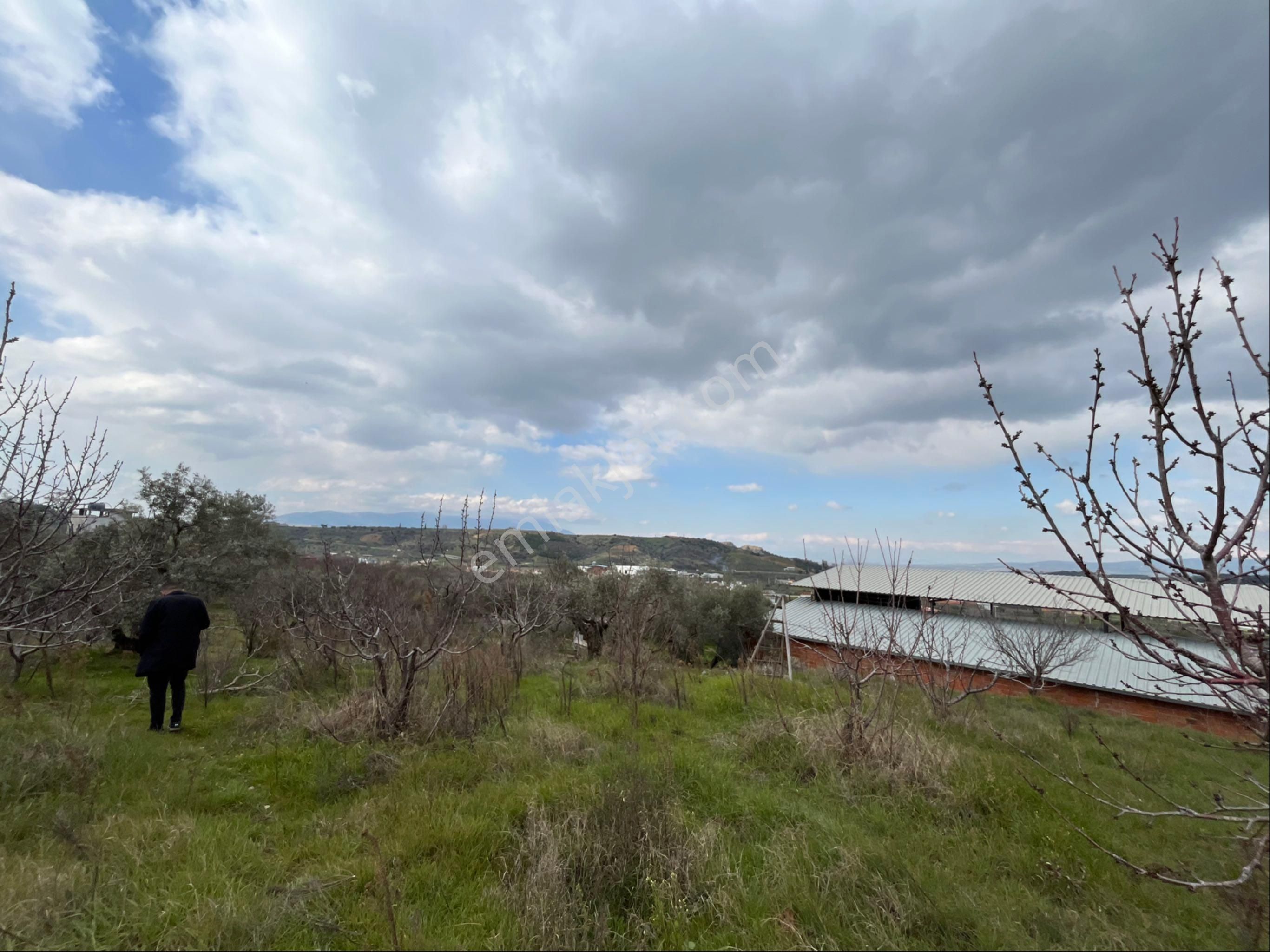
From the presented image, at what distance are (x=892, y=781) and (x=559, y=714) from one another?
12.5 ft

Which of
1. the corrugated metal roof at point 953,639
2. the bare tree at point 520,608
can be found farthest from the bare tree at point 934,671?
the bare tree at point 520,608

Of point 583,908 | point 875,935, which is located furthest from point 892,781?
A: point 583,908

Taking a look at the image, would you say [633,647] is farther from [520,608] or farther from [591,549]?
[591,549]

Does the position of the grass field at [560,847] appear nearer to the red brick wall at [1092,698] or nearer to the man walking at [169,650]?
the man walking at [169,650]

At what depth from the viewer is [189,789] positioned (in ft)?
13.4

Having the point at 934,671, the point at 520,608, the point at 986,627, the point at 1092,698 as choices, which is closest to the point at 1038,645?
the point at 986,627

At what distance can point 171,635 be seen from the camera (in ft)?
18.6

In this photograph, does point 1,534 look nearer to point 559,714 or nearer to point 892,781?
point 559,714

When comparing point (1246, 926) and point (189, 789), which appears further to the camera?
point (189, 789)

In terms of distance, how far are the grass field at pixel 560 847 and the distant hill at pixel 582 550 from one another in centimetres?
276

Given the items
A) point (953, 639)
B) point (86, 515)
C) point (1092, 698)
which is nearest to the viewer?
point (86, 515)

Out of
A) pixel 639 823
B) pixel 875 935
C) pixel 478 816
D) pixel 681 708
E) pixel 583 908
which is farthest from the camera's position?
pixel 681 708

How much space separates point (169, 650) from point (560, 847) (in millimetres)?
5200

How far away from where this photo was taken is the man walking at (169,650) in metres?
5.61
